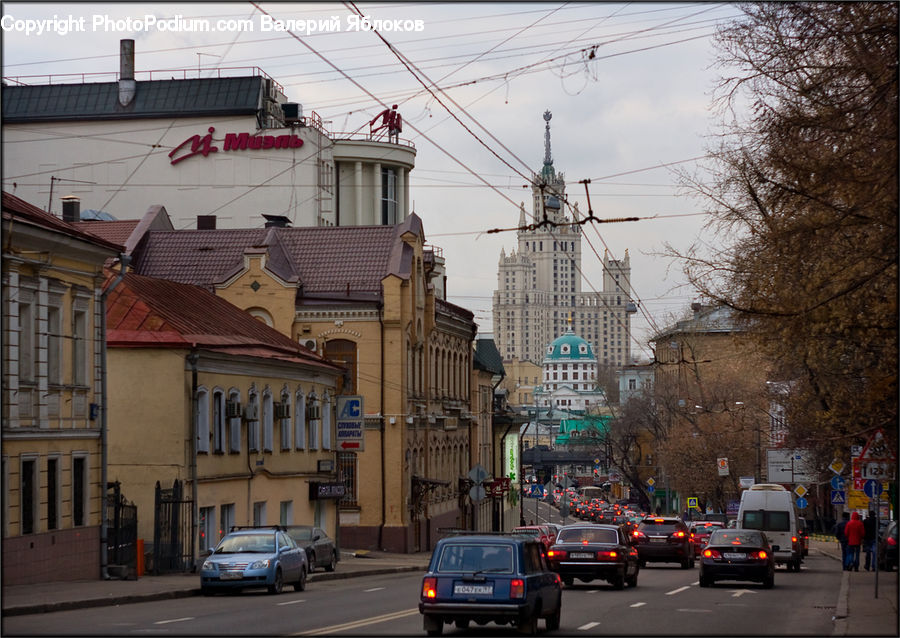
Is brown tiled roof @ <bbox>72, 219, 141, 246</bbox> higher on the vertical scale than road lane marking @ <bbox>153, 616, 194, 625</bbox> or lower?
higher

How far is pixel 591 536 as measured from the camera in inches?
1161

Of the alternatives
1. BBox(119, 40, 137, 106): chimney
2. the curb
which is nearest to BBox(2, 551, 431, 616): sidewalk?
the curb

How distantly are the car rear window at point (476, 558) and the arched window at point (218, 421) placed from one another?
772 inches

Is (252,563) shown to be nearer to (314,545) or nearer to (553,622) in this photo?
(314,545)

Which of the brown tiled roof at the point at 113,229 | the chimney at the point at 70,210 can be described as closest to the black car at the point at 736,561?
the brown tiled roof at the point at 113,229

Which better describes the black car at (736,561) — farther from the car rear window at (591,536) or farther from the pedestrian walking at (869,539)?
the pedestrian walking at (869,539)

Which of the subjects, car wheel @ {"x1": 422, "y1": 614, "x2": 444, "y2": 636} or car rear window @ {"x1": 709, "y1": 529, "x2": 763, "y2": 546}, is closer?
car wheel @ {"x1": 422, "y1": 614, "x2": 444, "y2": 636}

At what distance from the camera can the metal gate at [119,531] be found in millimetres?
31969

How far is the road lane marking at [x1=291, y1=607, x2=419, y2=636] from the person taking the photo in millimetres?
17891

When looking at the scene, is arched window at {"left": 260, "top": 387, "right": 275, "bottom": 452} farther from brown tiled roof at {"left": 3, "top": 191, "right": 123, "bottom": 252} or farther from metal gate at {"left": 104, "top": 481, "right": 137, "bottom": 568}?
brown tiled roof at {"left": 3, "top": 191, "right": 123, "bottom": 252}

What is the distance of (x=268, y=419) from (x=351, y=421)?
6.22 meters

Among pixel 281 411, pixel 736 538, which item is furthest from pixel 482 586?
pixel 281 411

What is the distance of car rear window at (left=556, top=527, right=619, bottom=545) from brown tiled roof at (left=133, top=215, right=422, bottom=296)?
23.5 meters

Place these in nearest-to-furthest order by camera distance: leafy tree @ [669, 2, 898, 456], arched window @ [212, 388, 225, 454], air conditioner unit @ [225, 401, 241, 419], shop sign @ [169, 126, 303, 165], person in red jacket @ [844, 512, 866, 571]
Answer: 1. leafy tree @ [669, 2, 898, 456]
2. arched window @ [212, 388, 225, 454]
3. person in red jacket @ [844, 512, 866, 571]
4. air conditioner unit @ [225, 401, 241, 419]
5. shop sign @ [169, 126, 303, 165]
